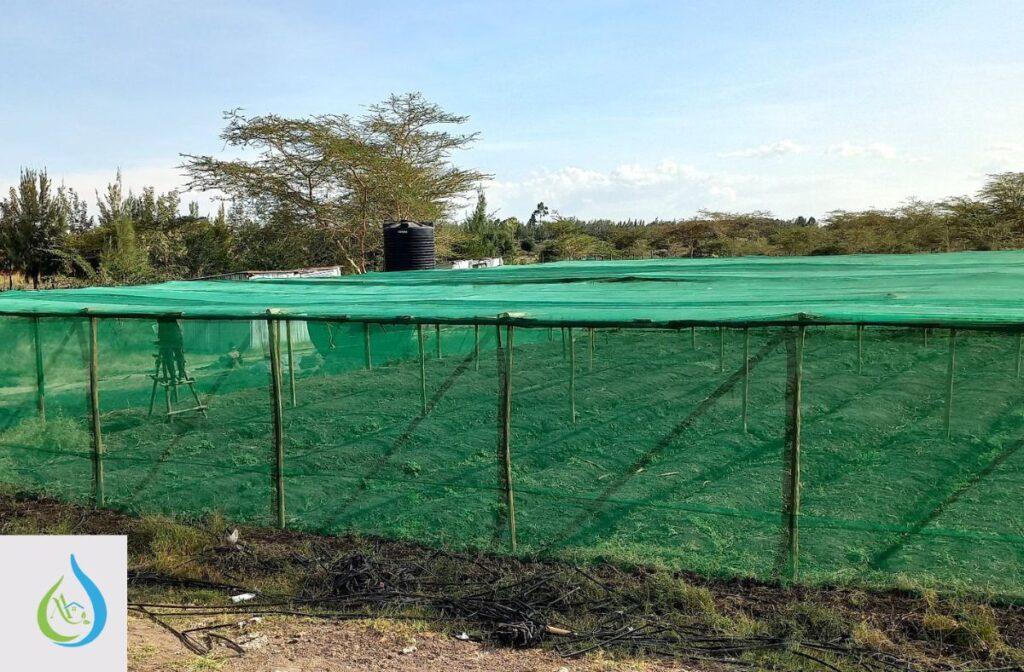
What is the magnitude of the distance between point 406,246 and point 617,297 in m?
7.68

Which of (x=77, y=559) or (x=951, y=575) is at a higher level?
(x=77, y=559)

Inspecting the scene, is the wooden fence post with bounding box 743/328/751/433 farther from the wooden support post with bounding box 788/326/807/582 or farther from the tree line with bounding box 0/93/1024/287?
the tree line with bounding box 0/93/1024/287

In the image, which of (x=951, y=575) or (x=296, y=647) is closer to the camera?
(x=296, y=647)

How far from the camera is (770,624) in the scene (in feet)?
12.9

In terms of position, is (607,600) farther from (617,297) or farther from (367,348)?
(367,348)

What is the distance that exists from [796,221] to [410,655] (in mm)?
36800

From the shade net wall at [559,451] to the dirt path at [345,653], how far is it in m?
1.07

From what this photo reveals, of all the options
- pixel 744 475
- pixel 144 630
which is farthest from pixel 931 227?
pixel 144 630

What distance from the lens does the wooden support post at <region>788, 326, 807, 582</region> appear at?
4.21 m

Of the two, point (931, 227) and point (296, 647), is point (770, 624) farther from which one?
point (931, 227)

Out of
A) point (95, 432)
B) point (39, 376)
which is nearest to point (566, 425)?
point (95, 432)

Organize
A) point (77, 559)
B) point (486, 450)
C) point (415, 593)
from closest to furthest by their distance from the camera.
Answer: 1. point (77, 559)
2. point (415, 593)
3. point (486, 450)

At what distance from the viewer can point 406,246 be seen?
1334 cm

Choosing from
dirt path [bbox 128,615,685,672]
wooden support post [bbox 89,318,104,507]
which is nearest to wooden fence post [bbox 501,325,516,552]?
dirt path [bbox 128,615,685,672]
